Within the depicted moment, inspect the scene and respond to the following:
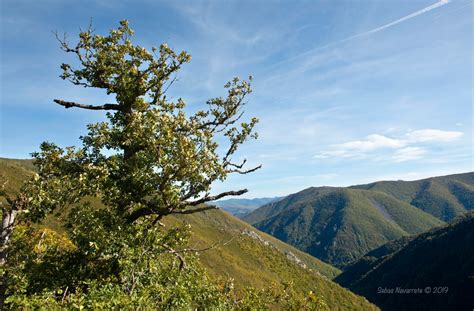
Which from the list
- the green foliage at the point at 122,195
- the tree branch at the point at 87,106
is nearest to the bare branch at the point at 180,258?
the green foliage at the point at 122,195

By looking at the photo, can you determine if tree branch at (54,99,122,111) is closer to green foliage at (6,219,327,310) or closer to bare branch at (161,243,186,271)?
green foliage at (6,219,327,310)

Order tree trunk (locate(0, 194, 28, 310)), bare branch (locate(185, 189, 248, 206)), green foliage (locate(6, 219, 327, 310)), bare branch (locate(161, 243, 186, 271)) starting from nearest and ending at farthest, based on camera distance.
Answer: green foliage (locate(6, 219, 327, 310)) < tree trunk (locate(0, 194, 28, 310)) < bare branch (locate(185, 189, 248, 206)) < bare branch (locate(161, 243, 186, 271))

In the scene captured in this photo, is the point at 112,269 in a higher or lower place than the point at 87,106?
lower

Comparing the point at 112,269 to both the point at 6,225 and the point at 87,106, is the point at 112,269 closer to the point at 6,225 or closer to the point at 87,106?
the point at 6,225

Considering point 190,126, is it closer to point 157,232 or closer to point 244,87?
point 244,87

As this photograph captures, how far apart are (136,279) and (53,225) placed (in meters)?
107

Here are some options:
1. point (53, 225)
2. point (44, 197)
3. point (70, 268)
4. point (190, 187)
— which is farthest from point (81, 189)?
point (53, 225)

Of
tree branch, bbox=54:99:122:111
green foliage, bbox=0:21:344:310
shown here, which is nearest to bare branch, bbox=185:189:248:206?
green foliage, bbox=0:21:344:310

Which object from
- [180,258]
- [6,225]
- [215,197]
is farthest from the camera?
[180,258]

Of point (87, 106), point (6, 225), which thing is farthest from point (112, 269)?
point (87, 106)

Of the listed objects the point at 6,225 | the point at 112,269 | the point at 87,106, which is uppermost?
the point at 87,106

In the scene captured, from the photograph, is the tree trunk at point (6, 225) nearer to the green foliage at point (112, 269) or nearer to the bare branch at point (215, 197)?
the green foliage at point (112, 269)

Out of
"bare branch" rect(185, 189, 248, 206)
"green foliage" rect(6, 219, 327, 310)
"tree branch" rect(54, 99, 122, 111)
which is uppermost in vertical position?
"tree branch" rect(54, 99, 122, 111)

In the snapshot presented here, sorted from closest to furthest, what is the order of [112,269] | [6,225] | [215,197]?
1. [6,225]
2. [112,269]
3. [215,197]
